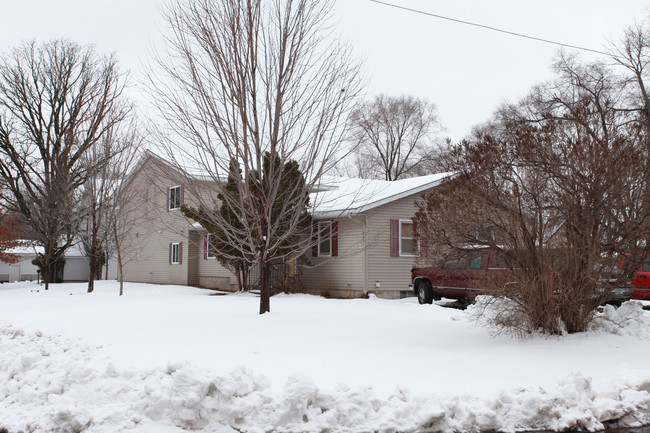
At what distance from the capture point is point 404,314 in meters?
13.6

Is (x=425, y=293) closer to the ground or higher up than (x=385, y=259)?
closer to the ground

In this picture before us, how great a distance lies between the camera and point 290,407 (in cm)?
554

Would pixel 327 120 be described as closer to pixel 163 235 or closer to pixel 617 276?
pixel 617 276

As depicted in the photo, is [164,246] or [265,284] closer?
[265,284]

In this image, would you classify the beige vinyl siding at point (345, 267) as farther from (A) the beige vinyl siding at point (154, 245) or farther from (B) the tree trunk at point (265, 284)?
(A) the beige vinyl siding at point (154, 245)

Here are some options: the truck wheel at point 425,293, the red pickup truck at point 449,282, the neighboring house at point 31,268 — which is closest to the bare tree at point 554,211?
the red pickup truck at point 449,282

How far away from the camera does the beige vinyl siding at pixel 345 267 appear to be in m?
Answer: 20.0

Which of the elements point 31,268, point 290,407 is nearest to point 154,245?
point 31,268

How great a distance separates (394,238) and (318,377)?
45.6ft

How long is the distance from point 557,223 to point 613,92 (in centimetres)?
2764

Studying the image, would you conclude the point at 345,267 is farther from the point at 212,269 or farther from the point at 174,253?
the point at 174,253

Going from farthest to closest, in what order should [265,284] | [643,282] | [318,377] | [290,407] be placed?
[643,282], [265,284], [318,377], [290,407]

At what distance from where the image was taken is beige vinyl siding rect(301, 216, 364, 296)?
20016mm

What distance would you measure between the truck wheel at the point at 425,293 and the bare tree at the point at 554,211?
8356mm
